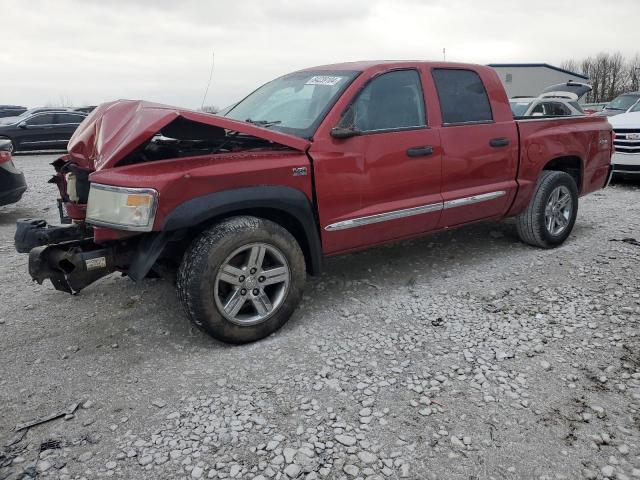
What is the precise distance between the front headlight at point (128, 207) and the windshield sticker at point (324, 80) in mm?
1722

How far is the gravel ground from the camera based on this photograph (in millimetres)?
2357

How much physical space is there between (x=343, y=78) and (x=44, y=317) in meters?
2.87

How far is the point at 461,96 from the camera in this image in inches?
174

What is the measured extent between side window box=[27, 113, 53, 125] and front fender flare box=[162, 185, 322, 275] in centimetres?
1542

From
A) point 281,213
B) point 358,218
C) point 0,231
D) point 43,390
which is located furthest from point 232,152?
point 0,231

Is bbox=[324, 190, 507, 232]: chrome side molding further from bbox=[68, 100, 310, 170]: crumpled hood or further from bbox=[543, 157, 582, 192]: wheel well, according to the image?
bbox=[543, 157, 582, 192]: wheel well

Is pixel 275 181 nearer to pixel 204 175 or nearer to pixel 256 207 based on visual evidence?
pixel 256 207

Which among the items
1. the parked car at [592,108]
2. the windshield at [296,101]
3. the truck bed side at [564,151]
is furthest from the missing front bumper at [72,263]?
the parked car at [592,108]

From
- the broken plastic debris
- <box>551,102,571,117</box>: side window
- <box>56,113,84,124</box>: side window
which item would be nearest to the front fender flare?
the broken plastic debris

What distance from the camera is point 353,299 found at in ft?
13.4

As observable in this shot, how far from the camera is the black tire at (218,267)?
3.12 meters

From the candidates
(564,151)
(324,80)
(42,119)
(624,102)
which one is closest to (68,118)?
(42,119)

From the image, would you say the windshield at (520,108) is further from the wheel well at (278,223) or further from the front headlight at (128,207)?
the front headlight at (128,207)

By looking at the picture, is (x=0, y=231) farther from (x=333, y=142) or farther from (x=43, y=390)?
(x=333, y=142)
